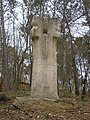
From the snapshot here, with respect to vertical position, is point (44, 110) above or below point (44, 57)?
below

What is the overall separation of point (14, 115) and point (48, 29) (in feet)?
12.5

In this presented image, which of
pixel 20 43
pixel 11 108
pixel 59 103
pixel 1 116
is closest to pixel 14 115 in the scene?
pixel 1 116

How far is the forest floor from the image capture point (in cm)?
711

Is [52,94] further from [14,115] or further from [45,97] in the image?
[14,115]

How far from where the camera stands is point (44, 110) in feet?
26.3

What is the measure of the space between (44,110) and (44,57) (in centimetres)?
223

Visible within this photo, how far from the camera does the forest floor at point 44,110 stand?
7105mm

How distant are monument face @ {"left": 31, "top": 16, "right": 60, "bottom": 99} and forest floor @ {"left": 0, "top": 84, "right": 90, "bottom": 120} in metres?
0.75

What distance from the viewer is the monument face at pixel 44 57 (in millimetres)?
9516

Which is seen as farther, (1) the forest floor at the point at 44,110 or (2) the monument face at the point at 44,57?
(2) the monument face at the point at 44,57

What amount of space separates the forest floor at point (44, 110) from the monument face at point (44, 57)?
75cm

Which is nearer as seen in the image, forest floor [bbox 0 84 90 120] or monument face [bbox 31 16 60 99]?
forest floor [bbox 0 84 90 120]

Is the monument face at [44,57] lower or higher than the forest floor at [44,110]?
higher

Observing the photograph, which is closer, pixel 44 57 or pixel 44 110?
pixel 44 110
